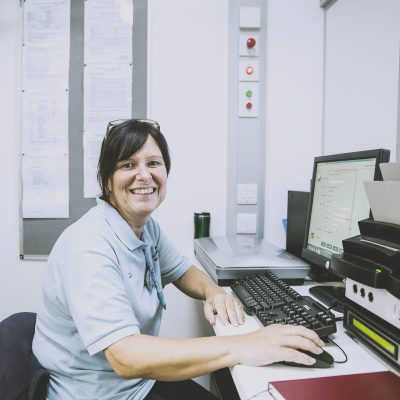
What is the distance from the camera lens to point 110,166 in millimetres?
960

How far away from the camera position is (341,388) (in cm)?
58

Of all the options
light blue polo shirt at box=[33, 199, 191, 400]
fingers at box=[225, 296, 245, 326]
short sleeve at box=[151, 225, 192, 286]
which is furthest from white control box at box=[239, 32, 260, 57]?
fingers at box=[225, 296, 245, 326]

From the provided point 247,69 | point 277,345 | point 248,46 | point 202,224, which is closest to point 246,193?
point 202,224

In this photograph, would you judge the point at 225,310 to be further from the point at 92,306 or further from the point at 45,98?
the point at 45,98

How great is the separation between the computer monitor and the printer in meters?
0.18

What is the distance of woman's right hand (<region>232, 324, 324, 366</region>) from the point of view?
65 cm

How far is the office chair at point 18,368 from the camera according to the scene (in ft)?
2.46

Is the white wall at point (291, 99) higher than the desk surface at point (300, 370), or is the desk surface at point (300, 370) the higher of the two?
the white wall at point (291, 99)

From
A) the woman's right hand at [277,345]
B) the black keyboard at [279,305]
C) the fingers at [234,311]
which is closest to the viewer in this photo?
the woman's right hand at [277,345]

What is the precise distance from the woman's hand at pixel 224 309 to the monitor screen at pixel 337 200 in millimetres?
336

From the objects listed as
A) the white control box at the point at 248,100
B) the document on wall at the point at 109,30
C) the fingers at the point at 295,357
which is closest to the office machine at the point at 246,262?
the fingers at the point at 295,357

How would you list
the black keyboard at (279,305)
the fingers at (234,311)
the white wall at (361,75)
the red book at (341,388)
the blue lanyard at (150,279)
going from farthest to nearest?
the white wall at (361,75)
the blue lanyard at (150,279)
the fingers at (234,311)
the black keyboard at (279,305)
the red book at (341,388)

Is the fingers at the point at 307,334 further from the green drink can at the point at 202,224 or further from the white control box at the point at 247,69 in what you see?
the white control box at the point at 247,69

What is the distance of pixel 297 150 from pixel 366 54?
21.5 inches
